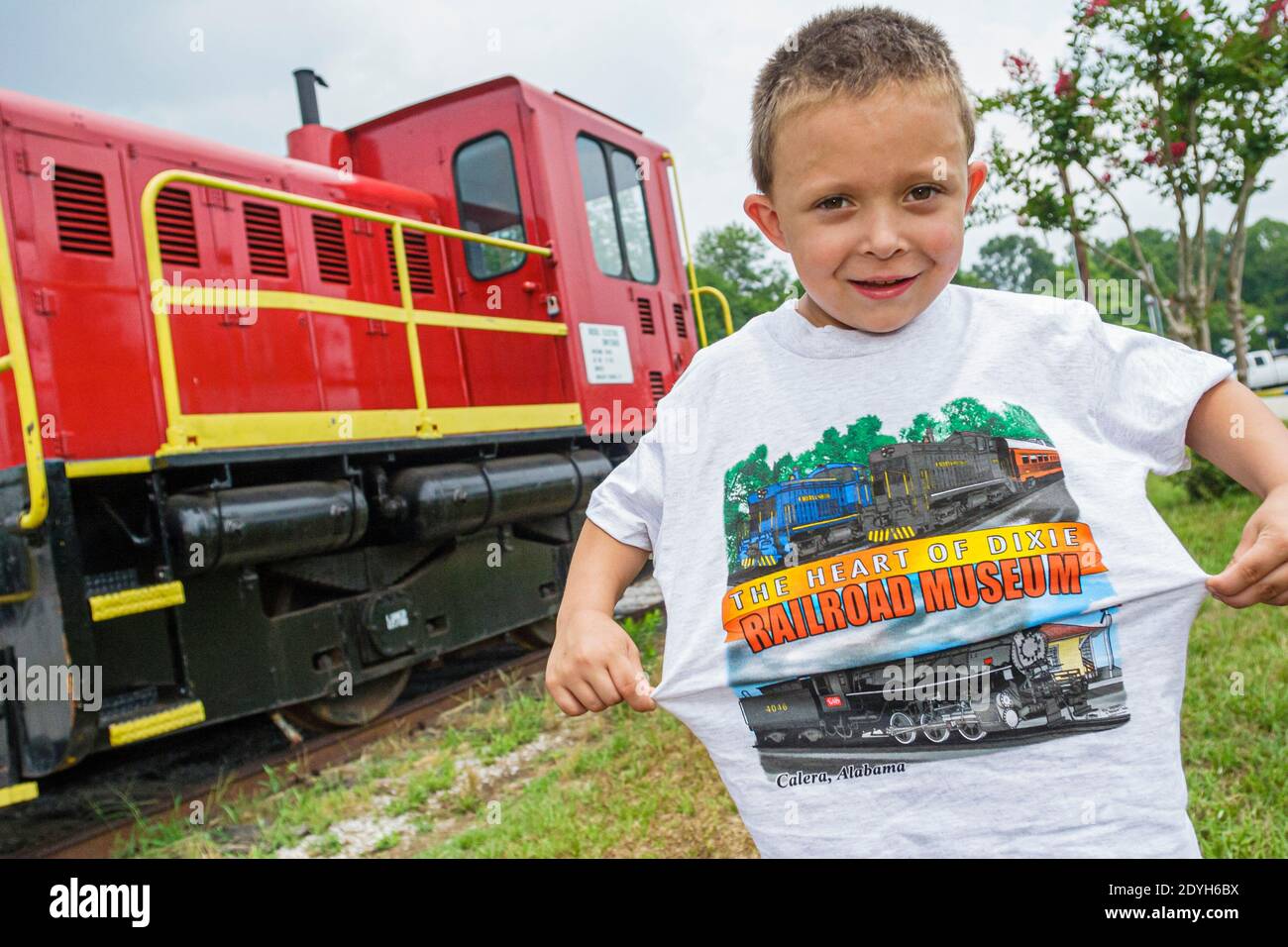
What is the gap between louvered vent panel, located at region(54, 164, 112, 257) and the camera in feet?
13.7

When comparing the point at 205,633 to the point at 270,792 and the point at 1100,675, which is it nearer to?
the point at 270,792

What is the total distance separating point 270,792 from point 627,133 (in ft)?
15.4

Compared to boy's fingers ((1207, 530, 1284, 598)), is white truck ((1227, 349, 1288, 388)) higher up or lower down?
higher up

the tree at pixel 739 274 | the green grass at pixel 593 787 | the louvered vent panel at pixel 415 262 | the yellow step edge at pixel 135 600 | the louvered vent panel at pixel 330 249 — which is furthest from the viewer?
the tree at pixel 739 274

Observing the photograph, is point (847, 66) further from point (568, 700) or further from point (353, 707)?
point (353, 707)

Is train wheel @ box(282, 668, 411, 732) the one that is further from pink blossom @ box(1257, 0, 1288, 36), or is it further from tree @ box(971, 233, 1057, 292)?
tree @ box(971, 233, 1057, 292)

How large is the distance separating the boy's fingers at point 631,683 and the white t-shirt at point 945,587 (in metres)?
0.11

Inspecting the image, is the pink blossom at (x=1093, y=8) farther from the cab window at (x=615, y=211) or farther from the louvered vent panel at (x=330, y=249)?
the louvered vent panel at (x=330, y=249)

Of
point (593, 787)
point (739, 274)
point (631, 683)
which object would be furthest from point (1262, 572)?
point (739, 274)

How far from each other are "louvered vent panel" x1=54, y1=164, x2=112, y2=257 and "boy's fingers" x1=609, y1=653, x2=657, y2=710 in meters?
3.99

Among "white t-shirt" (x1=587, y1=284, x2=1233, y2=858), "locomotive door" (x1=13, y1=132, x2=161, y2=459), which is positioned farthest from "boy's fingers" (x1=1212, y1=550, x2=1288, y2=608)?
"locomotive door" (x1=13, y1=132, x2=161, y2=459)

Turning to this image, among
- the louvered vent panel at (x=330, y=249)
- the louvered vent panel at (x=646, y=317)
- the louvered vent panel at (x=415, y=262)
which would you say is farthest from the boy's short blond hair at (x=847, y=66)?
the louvered vent panel at (x=646, y=317)

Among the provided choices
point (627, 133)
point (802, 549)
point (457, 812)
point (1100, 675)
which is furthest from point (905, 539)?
point (627, 133)

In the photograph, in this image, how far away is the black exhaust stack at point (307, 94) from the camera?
5898mm
